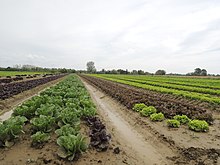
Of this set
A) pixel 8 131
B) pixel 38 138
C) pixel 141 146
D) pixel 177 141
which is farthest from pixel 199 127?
pixel 8 131

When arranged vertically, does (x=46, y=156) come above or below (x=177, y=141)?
above

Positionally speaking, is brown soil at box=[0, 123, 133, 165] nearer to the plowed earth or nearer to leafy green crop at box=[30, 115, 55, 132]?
leafy green crop at box=[30, 115, 55, 132]

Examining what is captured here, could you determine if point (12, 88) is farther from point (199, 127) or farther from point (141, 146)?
point (199, 127)

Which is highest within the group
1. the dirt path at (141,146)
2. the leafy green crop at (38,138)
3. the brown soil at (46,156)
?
the leafy green crop at (38,138)

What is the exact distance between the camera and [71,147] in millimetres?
4758

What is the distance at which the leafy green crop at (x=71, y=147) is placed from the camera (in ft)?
15.6

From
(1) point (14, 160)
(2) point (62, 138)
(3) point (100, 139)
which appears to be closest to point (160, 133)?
(3) point (100, 139)

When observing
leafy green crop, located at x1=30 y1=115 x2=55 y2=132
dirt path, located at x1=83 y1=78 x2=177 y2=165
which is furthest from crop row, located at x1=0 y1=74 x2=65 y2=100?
dirt path, located at x1=83 y1=78 x2=177 y2=165

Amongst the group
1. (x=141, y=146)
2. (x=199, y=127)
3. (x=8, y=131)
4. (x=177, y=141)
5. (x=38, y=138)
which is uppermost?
(x=8, y=131)

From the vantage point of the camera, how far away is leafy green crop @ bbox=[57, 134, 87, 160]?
4.76 metres

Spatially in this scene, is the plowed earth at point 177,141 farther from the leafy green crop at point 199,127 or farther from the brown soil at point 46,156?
the brown soil at point 46,156

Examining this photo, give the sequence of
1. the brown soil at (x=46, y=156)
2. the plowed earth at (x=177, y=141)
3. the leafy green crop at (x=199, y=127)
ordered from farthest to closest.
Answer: the leafy green crop at (x=199, y=127) < the plowed earth at (x=177, y=141) < the brown soil at (x=46, y=156)

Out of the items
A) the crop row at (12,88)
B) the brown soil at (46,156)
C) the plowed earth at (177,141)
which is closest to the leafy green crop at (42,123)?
the brown soil at (46,156)

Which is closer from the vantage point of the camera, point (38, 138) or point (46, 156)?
point (46, 156)
